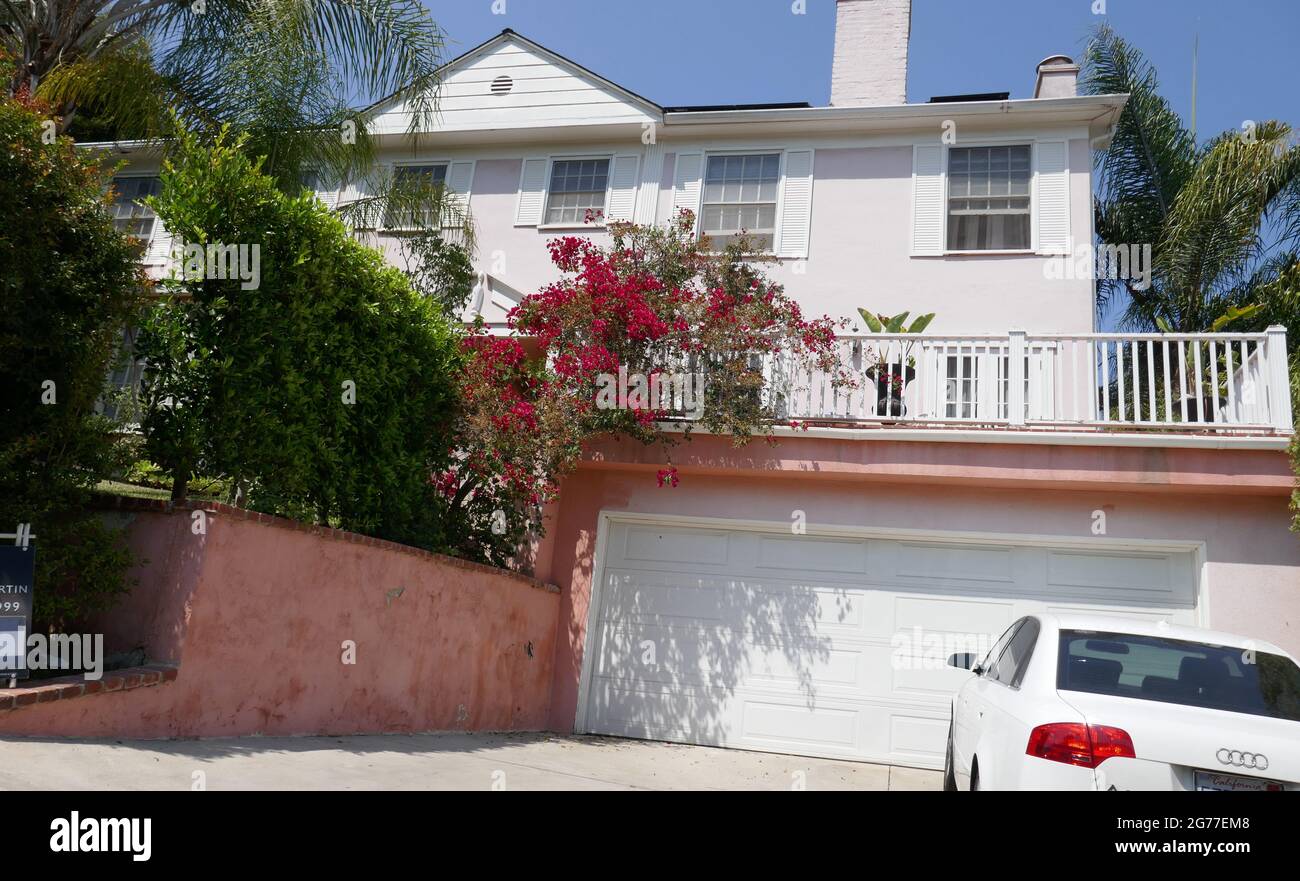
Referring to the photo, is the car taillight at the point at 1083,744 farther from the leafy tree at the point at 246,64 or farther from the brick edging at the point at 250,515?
the leafy tree at the point at 246,64

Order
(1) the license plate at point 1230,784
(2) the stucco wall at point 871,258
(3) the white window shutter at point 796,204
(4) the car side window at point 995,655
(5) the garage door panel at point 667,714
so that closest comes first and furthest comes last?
(1) the license plate at point 1230,784, (4) the car side window at point 995,655, (5) the garage door panel at point 667,714, (2) the stucco wall at point 871,258, (3) the white window shutter at point 796,204

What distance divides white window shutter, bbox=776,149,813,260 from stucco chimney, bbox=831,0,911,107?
119cm

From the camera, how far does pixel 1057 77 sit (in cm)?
1367

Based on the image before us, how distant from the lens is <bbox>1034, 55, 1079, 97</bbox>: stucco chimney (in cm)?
1355

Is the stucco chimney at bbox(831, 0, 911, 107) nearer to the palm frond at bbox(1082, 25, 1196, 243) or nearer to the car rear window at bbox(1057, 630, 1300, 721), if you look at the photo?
the palm frond at bbox(1082, 25, 1196, 243)

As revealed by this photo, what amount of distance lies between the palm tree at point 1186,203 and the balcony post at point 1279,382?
209 inches

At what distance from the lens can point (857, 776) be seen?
30.6 feet

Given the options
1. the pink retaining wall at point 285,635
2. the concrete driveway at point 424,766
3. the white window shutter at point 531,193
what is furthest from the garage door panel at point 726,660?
the white window shutter at point 531,193

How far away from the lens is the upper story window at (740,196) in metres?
14.1

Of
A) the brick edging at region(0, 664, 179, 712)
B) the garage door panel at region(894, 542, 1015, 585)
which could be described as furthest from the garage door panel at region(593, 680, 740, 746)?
the brick edging at region(0, 664, 179, 712)
